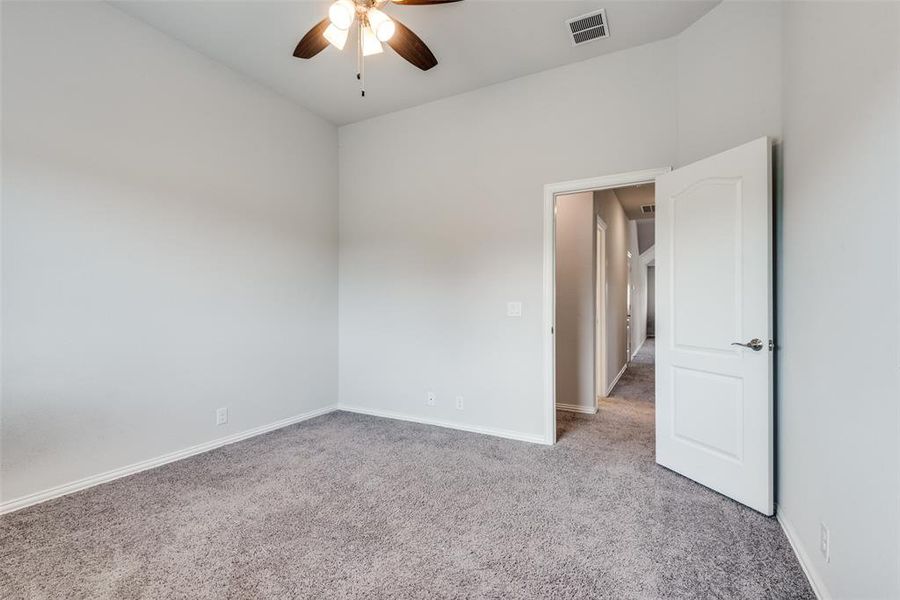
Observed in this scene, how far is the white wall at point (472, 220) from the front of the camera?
2.88 metres

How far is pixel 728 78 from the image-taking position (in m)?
2.35

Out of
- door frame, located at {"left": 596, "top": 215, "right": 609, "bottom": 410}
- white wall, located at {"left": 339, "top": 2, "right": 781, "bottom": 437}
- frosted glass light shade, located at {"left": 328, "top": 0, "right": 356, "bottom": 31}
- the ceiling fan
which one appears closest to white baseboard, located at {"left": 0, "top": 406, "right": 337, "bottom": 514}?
white wall, located at {"left": 339, "top": 2, "right": 781, "bottom": 437}

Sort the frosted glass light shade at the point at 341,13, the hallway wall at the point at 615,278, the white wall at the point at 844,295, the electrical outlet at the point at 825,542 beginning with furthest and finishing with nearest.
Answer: the hallway wall at the point at 615,278
the frosted glass light shade at the point at 341,13
the electrical outlet at the point at 825,542
the white wall at the point at 844,295

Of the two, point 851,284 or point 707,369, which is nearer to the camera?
point 851,284

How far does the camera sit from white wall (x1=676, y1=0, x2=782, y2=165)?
7.06 ft

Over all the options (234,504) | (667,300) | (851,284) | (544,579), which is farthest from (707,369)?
(234,504)

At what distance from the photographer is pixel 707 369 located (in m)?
2.30

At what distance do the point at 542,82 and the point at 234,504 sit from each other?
364 cm

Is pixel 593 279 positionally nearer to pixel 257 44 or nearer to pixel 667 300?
pixel 667 300

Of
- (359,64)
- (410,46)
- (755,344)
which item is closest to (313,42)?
(410,46)

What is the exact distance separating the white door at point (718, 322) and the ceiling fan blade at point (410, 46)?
172cm

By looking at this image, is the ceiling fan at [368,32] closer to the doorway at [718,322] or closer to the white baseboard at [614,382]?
the doorway at [718,322]

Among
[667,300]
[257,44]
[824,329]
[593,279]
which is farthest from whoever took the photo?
[593,279]

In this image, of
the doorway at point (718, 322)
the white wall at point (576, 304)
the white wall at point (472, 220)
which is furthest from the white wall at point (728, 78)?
the white wall at point (576, 304)
